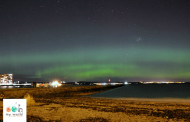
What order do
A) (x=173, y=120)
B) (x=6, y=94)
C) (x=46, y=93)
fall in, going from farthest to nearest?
(x=46, y=93) < (x=6, y=94) < (x=173, y=120)

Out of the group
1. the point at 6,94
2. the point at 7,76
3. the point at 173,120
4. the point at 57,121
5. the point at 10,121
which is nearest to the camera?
the point at 10,121

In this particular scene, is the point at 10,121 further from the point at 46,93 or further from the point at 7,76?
the point at 7,76

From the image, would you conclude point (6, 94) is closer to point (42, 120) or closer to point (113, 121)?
point (42, 120)

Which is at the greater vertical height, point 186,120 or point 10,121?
point 10,121

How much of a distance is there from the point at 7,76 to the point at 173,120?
188 metres

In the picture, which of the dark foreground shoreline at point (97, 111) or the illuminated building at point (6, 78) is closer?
the dark foreground shoreline at point (97, 111)

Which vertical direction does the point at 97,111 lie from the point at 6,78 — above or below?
below

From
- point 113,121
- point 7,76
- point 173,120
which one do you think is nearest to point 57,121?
point 113,121

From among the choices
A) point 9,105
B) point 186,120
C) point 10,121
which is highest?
point 9,105

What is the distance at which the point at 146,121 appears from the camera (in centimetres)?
1238

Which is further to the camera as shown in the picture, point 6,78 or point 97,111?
point 6,78

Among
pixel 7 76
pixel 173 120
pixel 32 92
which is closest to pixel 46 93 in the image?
pixel 32 92

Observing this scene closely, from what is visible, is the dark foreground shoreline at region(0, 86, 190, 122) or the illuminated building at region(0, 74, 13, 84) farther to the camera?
the illuminated building at region(0, 74, 13, 84)

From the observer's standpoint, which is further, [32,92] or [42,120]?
[32,92]
